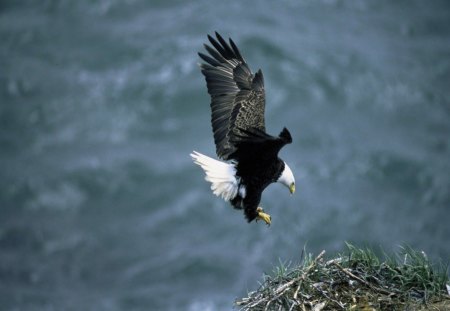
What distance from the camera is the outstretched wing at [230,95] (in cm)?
1035

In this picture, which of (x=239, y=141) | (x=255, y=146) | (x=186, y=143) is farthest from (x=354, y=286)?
(x=186, y=143)

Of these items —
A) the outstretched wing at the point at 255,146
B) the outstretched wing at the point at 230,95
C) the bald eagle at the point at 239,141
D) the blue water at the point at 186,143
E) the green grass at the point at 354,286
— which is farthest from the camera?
the blue water at the point at 186,143

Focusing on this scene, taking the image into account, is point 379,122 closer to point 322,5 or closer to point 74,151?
Answer: point 322,5

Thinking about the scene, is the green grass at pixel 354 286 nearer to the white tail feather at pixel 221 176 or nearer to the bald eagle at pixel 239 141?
the bald eagle at pixel 239 141

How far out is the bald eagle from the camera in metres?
9.69

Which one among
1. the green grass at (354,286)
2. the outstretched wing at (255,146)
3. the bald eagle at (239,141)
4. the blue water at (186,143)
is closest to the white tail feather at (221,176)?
the bald eagle at (239,141)

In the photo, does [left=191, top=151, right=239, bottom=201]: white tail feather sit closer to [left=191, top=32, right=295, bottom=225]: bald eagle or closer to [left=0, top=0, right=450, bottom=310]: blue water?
[left=191, top=32, right=295, bottom=225]: bald eagle

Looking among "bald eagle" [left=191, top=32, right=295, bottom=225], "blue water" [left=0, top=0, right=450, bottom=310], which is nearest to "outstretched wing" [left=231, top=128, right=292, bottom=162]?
"bald eagle" [left=191, top=32, right=295, bottom=225]

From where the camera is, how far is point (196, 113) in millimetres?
24531

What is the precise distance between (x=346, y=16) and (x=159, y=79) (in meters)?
6.17

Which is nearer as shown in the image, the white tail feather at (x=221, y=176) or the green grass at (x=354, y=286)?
the green grass at (x=354, y=286)

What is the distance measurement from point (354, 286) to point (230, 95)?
10.6ft

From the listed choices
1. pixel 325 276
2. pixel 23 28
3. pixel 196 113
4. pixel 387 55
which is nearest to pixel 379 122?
pixel 387 55

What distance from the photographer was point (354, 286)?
8266 millimetres
